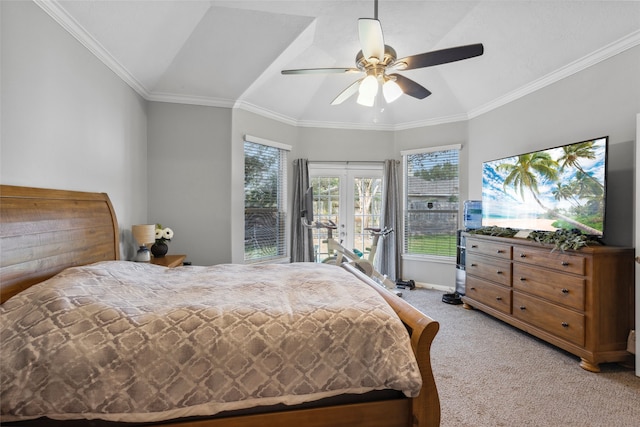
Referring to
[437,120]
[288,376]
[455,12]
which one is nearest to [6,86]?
[288,376]

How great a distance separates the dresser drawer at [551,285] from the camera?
2.48 meters

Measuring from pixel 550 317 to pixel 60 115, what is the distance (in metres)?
4.40

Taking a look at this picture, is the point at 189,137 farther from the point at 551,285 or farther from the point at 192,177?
the point at 551,285

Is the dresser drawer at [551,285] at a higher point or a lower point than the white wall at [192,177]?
lower

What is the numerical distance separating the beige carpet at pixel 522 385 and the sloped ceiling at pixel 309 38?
2881mm

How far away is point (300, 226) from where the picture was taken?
480 cm

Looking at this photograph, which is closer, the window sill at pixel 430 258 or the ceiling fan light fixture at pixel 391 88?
the ceiling fan light fixture at pixel 391 88

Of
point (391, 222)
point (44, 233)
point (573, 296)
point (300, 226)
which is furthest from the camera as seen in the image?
point (391, 222)

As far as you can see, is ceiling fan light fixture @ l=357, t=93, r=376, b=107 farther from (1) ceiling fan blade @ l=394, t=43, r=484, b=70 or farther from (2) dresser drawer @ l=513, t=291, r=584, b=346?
(2) dresser drawer @ l=513, t=291, r=584, b=346

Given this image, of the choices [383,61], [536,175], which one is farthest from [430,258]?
[383,61]

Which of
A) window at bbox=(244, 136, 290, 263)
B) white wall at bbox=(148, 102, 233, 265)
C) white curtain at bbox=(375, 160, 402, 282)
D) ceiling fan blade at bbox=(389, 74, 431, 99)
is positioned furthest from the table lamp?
white curtain at bbox=(375, 160, 402, 282)

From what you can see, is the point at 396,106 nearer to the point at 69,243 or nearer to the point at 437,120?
the point at 437,120

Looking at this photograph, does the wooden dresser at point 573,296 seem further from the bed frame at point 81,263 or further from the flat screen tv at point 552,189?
the bed frame at point 81,263

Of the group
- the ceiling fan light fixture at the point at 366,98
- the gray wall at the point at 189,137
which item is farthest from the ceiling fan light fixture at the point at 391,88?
the gray wall at the point at 189,137
